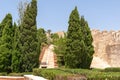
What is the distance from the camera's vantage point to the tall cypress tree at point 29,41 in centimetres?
2045

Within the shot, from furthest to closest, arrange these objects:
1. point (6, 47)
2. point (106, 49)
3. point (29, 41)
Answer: point (106, 49), point (29, 41), point (6, 47)

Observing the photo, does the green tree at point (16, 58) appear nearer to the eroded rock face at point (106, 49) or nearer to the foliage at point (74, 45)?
the foliage at point (74, 45)

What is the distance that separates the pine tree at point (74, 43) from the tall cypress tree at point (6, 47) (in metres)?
3.82

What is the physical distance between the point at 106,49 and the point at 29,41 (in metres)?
14.2

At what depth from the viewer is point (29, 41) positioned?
20.7 meters

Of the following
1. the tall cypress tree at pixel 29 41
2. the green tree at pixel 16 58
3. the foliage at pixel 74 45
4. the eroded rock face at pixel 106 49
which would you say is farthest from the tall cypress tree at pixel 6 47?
the eroded rock face at pixel 106 49

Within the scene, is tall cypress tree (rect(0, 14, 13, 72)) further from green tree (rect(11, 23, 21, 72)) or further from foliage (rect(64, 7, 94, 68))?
foliage (rect(64, 7, 94, 68))

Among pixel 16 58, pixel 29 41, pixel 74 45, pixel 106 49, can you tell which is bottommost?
pixel 16 58

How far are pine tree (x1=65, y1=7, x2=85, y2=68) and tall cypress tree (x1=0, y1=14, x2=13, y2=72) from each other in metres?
3.82

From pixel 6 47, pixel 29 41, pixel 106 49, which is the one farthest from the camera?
pixel 106 49

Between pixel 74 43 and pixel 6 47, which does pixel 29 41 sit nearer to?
pixel 6 47

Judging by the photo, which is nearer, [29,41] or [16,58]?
[16,58]

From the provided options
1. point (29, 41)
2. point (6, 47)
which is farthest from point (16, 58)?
point (29, 41)

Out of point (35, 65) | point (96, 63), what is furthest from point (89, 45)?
point (96, 63)
